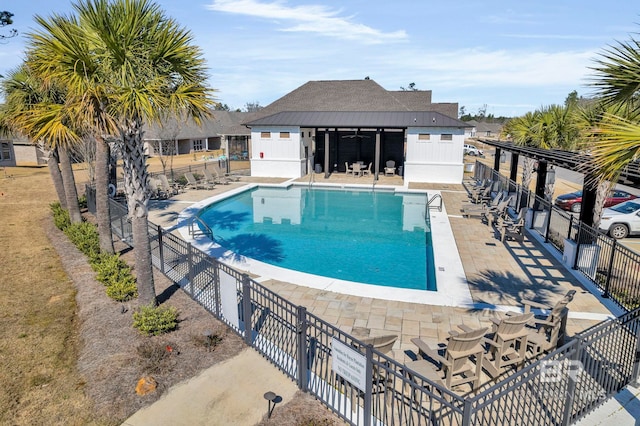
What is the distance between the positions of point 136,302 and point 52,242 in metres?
7.49

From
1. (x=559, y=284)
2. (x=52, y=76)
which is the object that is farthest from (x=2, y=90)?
(x=559, y=284)

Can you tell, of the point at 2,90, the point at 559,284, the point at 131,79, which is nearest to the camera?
the point at 131,79

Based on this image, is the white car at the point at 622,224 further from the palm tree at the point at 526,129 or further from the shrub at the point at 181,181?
the shrub at the point at 181,181

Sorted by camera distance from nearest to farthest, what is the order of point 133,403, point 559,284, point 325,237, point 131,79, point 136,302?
point 133,403
point 131,79
point 136,302
point 559,284
point 325,237

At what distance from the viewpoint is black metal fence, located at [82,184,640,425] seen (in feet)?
14.7

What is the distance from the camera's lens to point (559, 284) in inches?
390

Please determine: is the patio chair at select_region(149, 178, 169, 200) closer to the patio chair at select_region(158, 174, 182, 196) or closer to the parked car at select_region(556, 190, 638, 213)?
the patio chair at select_region(158, 174, 182, 196)

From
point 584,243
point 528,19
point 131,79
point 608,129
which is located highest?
point 528,19

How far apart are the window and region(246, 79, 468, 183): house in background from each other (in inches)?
966

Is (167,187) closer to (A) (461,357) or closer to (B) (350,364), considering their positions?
(B) (350,364)

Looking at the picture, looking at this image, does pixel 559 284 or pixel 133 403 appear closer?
pixel 133 403

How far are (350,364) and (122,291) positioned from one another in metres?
6.24

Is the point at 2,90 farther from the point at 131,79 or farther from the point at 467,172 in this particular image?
the point at 467,172

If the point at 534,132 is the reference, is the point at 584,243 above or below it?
below
